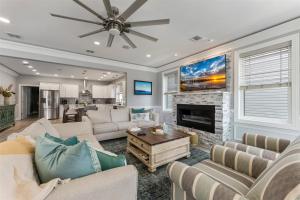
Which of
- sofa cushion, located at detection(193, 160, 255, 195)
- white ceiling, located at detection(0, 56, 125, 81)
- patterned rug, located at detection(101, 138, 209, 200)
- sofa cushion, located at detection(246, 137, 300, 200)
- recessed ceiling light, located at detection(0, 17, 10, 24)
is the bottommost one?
patterned rug, located at detection(101, 138, 209, 200)

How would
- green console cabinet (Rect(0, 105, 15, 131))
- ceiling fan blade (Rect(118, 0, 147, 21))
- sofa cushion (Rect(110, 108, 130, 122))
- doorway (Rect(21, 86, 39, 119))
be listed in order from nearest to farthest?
1. ceiling fan blade (Rect(118, 0, 147, 21))
2. sofa cushion (Rect(110, 108, 130, 122))
3. green console cabinet (Rect(0, 105, 15, 131))
4. doorway (Rect(21, 86, 39, 119))

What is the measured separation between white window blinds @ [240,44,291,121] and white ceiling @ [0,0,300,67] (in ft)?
2.06

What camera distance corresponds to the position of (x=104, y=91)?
10.1m

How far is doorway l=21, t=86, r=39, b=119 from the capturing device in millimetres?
7887

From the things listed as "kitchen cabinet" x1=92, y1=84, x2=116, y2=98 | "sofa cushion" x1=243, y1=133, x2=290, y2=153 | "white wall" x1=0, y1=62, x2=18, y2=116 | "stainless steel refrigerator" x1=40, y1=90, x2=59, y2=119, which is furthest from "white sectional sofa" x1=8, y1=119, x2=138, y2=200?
"kitchen cabinet" x1=92, y1=84, x2=116, y2=98

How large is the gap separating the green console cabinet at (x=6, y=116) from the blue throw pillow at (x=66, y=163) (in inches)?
226

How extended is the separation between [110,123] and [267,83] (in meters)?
3.98

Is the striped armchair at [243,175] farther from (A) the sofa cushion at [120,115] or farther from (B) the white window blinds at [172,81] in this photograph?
(B) the white window blinds at [172,81]

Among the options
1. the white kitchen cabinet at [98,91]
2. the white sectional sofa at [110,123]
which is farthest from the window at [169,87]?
the white kitchen cabinet at [98,91]

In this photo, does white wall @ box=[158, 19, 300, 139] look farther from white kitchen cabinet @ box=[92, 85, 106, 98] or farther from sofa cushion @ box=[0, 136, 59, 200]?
white kitchen cabinet @ box=[92, 85, 106, 98]

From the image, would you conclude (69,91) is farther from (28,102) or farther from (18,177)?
(18,177)

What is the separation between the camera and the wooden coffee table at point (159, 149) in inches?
88.8

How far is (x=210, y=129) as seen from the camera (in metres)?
3.59

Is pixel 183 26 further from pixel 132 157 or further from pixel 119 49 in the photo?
pixel 132 157
